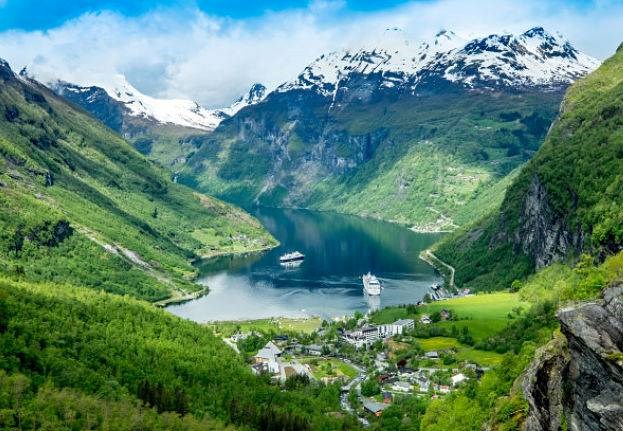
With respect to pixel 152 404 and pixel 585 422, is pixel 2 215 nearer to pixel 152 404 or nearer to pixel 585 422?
pixel 152 404

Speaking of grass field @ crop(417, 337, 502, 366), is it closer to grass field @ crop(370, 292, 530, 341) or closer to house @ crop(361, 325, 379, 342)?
grass field @ crop(370, 292, 530, 341)

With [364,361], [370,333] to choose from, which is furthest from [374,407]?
[370,333]

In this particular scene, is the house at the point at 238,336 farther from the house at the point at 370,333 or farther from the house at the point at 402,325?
the house at the point at 402,325

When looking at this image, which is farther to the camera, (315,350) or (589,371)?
(315,350)

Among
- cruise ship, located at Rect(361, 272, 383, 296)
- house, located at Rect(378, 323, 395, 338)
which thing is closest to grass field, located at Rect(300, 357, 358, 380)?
house, located at Rect(378, 323, 395, 338)

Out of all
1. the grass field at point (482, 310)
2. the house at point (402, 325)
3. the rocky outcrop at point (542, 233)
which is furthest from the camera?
the rocky outcrop at point (542, 233)

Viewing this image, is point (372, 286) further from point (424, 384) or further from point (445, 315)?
point (424, 384)

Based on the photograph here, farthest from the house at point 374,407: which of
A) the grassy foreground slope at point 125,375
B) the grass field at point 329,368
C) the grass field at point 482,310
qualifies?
the grass field at point 482,310
